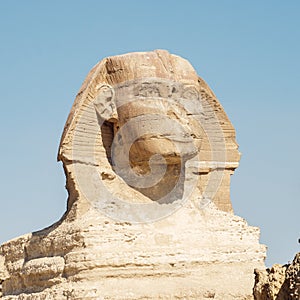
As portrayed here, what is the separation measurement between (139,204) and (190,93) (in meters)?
2.88

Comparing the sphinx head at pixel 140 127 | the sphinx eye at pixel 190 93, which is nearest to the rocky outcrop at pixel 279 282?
the sphinx head at pixel 140 127

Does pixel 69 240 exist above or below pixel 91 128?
below

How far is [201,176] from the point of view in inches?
1042

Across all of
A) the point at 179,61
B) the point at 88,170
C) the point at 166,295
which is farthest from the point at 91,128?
the point at 166,295

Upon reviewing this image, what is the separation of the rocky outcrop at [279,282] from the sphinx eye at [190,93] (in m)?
7.01

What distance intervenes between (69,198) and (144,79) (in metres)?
3.27

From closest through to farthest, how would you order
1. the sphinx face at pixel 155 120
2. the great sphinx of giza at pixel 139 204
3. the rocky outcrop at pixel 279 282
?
the rocky outcrop at pixel 279 282 < the great sphinx of giza at pixel 139 204 < the sphinx face at pixel 155 120

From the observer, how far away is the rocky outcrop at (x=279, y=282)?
17.6 meters

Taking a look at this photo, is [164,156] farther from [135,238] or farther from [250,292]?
[250,292]

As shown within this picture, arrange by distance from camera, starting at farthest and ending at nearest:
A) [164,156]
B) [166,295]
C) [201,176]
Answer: [201,176] → [164,156] → [166,295]

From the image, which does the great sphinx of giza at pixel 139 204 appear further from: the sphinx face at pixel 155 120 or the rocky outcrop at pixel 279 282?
the rocky outcrop at pixel 279 282

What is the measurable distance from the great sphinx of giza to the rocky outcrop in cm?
431

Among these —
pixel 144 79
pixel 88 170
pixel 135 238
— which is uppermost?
pixel 144 79

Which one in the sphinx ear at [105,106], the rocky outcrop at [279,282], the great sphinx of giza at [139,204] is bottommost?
the rocky outcrop at [279,282]
